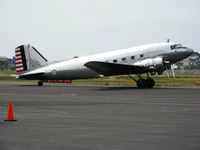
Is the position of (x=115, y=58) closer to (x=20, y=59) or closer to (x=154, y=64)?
(x=154, y=64)

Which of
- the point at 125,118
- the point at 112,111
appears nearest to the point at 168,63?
the point at 112,111

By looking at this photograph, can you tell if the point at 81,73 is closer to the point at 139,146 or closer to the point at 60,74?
the point at 60,74

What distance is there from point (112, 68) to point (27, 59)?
12.6 metres

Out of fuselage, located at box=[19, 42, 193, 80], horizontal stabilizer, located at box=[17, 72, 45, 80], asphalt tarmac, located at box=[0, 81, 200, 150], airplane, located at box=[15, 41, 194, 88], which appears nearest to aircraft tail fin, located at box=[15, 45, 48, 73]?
horizontal stabilizer, located at box=[17, 72, 45, 80]

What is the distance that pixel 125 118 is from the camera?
18250 mm

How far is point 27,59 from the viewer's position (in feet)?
172

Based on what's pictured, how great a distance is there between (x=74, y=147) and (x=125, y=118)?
700cm

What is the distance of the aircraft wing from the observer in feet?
142

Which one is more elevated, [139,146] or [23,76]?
[23,76]

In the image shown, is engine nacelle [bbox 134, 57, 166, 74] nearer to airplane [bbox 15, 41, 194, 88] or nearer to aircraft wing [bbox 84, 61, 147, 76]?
airplane [bbox 15, 41, 194, 88]

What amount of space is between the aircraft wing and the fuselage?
731 millimetres

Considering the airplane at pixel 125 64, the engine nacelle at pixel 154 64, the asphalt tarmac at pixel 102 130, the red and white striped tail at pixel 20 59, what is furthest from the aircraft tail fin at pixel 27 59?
the asphalt tarmac at pixel 102 130

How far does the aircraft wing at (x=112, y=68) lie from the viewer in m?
43.2

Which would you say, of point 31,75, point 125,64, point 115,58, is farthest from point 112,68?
point 31,75
